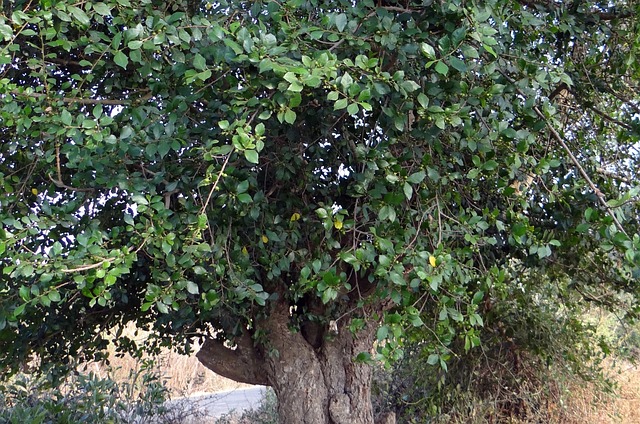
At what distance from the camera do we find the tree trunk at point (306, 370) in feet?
14.5

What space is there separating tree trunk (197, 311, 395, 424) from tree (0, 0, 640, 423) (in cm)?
15

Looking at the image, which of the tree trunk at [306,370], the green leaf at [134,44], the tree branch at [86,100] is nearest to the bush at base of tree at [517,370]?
the tree trunk at [306,370]

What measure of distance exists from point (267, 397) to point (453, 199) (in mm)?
4951

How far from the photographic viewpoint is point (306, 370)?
14.6ft

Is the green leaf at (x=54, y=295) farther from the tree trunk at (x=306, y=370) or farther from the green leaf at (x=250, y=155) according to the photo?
the tree trunk at (x=306, y=370)

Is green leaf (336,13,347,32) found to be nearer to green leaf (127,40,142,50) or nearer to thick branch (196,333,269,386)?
green leaf (127,40,142,50)

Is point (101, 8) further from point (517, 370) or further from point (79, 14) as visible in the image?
point (517, 370)

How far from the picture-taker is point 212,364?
4.70 m

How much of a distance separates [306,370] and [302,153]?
1701 millimetres

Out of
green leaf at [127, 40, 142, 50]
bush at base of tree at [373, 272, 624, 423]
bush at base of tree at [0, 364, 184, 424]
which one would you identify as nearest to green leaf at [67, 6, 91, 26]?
green leaf at [127, 40, 142, 50]

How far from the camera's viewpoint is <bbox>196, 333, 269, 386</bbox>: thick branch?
465cm

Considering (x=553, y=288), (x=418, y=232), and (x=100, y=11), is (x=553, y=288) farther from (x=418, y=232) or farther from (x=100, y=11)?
(x=100, y=11)

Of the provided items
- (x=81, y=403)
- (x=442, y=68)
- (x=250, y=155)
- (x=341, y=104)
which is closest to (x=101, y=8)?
(x=250, y=155)

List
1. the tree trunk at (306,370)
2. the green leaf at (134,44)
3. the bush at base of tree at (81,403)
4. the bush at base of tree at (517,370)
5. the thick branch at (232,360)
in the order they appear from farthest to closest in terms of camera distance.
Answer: the bush at base of tree at (517,370)
the bush at base of tree at (81,403)
the thick branch at (232,360)
the tree trunk at (306,370)
the green leaf at (134,44)
